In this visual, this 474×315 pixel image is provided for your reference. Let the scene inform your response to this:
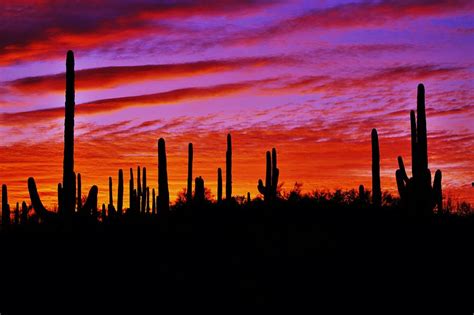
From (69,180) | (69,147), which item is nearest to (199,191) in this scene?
(69,147)

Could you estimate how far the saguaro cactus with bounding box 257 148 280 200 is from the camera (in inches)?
1147

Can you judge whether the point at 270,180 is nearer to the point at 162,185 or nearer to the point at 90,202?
the point at 162,185

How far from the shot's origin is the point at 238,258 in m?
15.3

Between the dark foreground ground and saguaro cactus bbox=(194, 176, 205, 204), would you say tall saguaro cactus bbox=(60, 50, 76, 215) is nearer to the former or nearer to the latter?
the dark foreground ground

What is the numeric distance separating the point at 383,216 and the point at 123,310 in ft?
35.5

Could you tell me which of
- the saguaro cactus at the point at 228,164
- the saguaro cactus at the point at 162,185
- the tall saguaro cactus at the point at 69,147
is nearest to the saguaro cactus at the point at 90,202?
the tall saguaro cactus at the point at 69,147

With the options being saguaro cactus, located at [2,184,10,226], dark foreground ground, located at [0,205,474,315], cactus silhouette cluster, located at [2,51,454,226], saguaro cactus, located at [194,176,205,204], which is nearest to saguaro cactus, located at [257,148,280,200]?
cactus silhouette cluster, located at [2,51,454,226]

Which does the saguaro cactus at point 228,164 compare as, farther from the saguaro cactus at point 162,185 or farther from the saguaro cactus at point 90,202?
the saguaro cactus at point 90,202

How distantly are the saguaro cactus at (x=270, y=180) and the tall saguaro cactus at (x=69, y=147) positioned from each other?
44.8 ft

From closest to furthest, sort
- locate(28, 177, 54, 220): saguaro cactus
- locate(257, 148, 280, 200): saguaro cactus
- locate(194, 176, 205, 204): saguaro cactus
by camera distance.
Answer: locate(28, 177, 54, 220): saguaro cactus < locate(194, 176, 205, 204): saguaro cactus < locate(257, 148, 280, 200): saguaro cactus

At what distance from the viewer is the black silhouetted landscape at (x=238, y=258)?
12578mm

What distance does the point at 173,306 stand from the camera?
11984 mm

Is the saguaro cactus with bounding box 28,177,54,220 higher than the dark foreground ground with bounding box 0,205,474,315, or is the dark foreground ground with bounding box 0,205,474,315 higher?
the saguaro cactus with bounding box 28,177,54,220

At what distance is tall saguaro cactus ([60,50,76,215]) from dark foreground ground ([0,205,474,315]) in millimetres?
642
